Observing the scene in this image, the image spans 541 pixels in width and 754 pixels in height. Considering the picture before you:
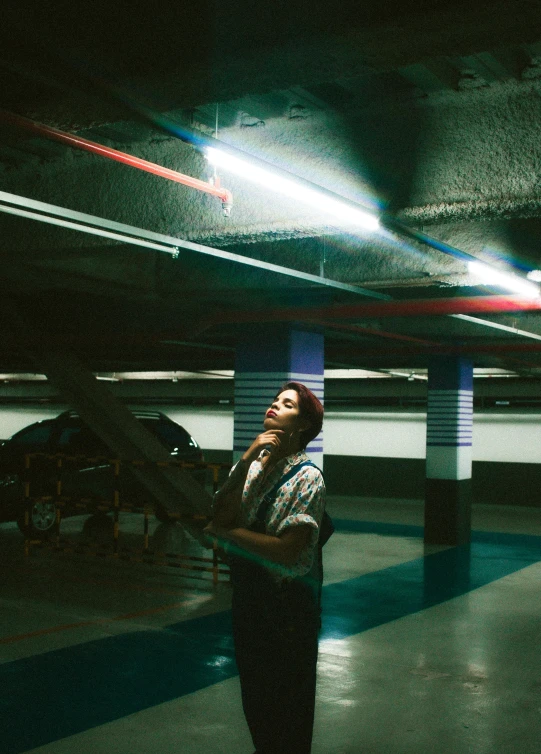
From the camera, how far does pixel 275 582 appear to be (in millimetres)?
3213

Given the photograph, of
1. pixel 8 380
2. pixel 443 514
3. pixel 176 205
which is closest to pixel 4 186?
pixel 176 205

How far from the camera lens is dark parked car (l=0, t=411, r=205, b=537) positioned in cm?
1305

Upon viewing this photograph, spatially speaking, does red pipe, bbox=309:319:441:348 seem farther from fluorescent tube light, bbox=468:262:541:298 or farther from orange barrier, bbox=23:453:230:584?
fluorescent tube light, bbox=468:262:541:298

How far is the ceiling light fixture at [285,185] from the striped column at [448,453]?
33.1 ft

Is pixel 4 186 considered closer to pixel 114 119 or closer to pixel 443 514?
pixel 114 119

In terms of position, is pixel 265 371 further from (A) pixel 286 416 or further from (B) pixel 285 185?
(A) pixel 286 416

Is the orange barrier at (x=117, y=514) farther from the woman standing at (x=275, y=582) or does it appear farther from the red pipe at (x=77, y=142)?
the woman standing at (x=275, y=582)

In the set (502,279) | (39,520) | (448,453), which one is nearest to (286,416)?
(502,279)

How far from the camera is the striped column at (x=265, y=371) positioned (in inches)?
414

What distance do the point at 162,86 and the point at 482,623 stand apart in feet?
21.9

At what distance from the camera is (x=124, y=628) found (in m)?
7.89

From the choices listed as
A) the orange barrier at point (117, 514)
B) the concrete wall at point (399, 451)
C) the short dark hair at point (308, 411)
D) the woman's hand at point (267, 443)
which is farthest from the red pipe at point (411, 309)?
the concrete wall at point (399, 451)

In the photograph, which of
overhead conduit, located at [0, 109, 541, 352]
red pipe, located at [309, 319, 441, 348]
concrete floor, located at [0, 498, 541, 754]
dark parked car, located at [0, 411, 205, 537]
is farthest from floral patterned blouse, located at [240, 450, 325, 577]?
dark parked car, located at [0, 411, 205, 537]

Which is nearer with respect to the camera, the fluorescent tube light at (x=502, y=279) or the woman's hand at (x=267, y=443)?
the woman's hand at (x=267, y=443)
